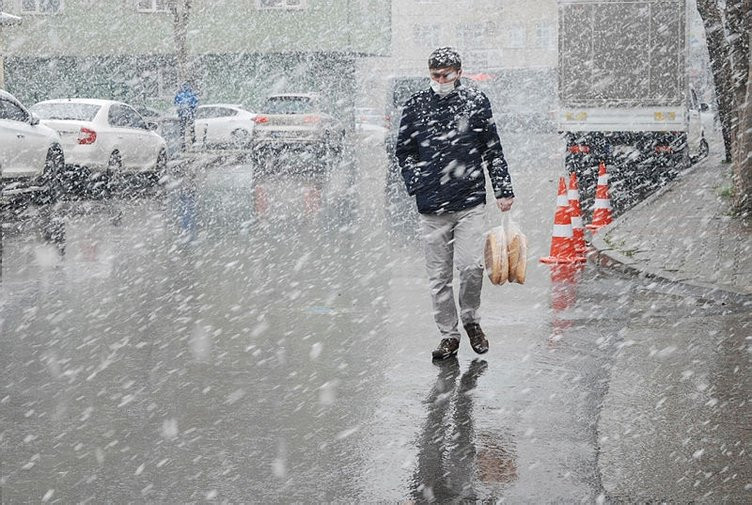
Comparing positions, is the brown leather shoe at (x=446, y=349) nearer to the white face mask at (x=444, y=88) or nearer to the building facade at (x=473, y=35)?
the white face mask at (x=444, y=88)

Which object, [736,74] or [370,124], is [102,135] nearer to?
[736,74]

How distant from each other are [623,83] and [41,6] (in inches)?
1129

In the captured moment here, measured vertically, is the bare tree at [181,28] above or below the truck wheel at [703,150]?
above

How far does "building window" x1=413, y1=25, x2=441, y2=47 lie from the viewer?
67125 mm

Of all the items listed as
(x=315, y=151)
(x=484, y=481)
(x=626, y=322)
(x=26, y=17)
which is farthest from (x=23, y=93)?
(x=484, y=481)

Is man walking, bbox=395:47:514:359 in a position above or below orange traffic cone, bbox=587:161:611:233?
above

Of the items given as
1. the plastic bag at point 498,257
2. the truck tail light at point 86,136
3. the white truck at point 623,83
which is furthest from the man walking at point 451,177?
the white truck at point 623,83

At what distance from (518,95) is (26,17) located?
78.8 ft

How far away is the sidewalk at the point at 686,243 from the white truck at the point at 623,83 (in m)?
4.85

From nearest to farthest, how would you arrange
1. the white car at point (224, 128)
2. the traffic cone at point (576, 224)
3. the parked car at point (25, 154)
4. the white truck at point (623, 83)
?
the traffic cone at point (576, 224), the parked car at point (25, 154), the white truck at point (623, 83), the white car at point (224, 128)

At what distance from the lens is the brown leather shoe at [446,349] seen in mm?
7234

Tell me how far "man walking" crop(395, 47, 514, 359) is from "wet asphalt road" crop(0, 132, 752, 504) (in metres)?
0.35

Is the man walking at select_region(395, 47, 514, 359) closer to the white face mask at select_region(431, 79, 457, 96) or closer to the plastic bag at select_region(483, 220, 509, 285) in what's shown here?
the white face mask at select_region(431, 79, 457, 96)

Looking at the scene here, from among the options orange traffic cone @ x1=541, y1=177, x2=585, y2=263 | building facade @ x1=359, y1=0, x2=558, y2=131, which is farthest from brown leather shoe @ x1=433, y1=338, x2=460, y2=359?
building facade @ x1=359, y1=0, x2=558, y2=131
